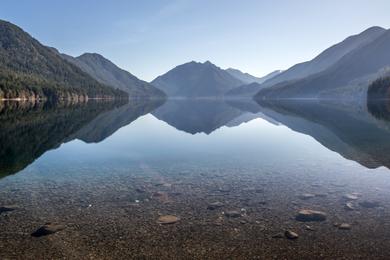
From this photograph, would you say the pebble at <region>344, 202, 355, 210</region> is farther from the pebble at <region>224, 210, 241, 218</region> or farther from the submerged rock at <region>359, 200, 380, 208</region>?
the pebble at <region>224, 210, 241, 218</region>

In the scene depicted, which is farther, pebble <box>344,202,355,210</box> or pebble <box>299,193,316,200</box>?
pebble <box>299,193,316,200</box>

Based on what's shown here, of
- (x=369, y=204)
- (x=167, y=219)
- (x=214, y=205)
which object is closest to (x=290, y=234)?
(x=214, y=205)

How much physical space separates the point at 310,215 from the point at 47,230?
15613 mm

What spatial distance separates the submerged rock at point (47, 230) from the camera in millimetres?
19172

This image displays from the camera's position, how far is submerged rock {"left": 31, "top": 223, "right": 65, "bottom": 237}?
Answer: 19.2m

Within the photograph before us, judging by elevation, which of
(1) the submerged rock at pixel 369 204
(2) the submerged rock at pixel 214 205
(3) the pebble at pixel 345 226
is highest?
(1) the submerged rock at pixel 369 204

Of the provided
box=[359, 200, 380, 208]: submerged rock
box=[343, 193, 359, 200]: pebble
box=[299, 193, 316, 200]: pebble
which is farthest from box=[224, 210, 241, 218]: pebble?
box=[343, 193, 359, 200]: pebble

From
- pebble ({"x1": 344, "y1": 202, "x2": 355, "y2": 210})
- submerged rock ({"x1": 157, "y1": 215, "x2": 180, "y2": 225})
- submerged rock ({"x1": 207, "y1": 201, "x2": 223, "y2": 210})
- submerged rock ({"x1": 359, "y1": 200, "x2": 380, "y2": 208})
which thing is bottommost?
submerged rock ({"x1": 157, "y1": 215, "x2": 180, "y2": 225})

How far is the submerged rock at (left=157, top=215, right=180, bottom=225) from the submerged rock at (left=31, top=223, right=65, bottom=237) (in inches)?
219

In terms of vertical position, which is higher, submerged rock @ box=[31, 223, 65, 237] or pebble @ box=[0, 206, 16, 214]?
submerged rock @ box=[31, 223, 65, 237]

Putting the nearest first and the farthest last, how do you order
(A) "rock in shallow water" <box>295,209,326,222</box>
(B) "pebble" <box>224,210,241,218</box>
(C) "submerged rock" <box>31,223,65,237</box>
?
1. (C) "submerged rock" <box>31,223,65,237</box>
2. (A) "rock in shallow water" <box>295,209,326,222</box>
3. (B) "pebble" <box>224,210,241,218</box>

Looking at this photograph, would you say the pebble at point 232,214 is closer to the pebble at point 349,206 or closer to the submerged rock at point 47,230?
the pebble at point 349,206

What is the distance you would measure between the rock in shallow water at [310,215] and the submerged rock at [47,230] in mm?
14186

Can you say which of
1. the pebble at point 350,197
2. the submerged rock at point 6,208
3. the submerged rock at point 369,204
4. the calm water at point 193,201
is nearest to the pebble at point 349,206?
the calm water at point 193,201
